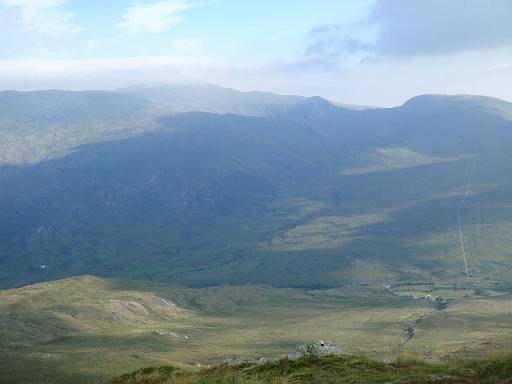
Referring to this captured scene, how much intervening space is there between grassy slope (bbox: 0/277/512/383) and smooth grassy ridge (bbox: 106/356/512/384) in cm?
4967

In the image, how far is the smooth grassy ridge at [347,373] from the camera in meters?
27.8

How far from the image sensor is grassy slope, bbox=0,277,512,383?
9188cm

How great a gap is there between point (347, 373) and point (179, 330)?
124 metres

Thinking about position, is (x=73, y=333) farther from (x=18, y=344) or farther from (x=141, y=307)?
(x=141, y=307)

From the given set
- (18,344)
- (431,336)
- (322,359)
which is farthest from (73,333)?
(322,359)

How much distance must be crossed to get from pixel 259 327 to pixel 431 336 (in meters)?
50.3

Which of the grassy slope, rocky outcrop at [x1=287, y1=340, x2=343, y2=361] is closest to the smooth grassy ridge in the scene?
rocky outcrop at [x1=287, y1=340, x2=343, y2=361]

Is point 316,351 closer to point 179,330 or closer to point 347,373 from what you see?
point 347,373

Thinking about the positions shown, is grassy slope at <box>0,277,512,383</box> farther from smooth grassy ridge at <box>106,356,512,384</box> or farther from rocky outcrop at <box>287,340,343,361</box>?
smooth grassy ridge at <box>106,356,512,384</box>

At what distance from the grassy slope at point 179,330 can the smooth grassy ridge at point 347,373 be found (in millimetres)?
49673

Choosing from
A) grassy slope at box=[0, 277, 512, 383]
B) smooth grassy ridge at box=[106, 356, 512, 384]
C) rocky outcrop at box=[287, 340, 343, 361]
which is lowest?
grassy slope at box=[0, 277, 512, 383]

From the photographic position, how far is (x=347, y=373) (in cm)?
3014

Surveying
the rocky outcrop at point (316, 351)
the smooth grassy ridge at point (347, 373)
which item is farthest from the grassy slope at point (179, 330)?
the smooth grassy ridge at point (347, 373)

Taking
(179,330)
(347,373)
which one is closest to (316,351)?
(347,373)
